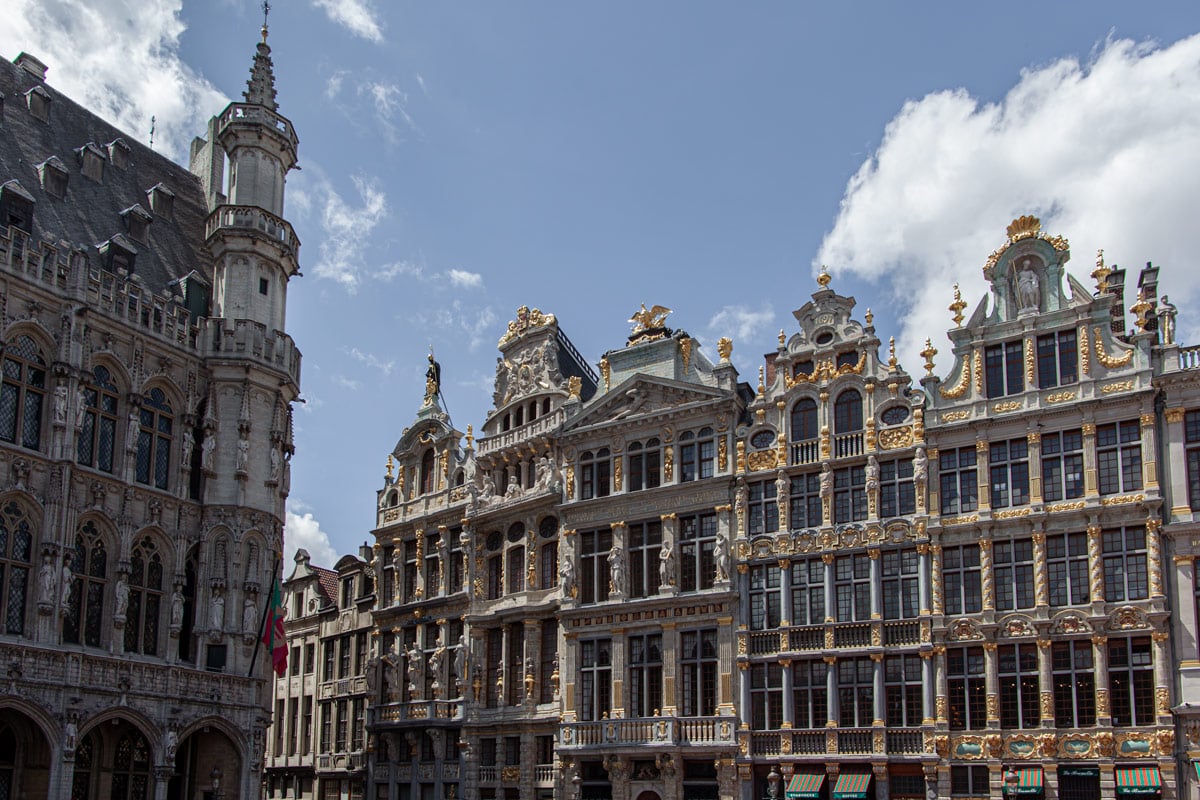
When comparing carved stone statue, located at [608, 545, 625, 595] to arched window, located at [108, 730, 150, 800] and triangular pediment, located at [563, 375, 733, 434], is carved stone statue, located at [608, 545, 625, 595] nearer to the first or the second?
triangular pediment, located at [563, 375, 733, 434]

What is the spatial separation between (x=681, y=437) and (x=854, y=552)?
6928 mm

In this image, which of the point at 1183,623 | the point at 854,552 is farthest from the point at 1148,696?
the point at 854,552

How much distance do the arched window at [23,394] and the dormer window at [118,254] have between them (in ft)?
15.8

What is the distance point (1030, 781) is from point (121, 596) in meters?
24.4

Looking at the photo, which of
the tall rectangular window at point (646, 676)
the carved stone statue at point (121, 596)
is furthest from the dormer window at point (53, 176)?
the tall rectangular window at point (646, 676)

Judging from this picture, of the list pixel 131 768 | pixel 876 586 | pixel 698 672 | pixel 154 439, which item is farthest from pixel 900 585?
pixel 154 439

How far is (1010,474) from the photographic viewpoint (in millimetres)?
33875

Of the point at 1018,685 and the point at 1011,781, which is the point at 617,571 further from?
the point at 1011,781

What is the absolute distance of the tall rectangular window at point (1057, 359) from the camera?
33.6 metres

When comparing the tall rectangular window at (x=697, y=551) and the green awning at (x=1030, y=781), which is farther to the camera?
the tall rectangular window at (x=697, y=551)

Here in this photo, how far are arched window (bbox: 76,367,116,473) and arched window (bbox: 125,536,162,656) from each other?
8.58ft

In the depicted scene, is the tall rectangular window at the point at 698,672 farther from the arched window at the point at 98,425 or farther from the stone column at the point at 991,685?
the arched window at the point at 98,425

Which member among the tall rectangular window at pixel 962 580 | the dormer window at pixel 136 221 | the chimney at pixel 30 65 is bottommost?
the tall rectangular window at pixel 962 580

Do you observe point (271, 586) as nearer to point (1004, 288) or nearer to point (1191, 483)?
point (1004, 288)
